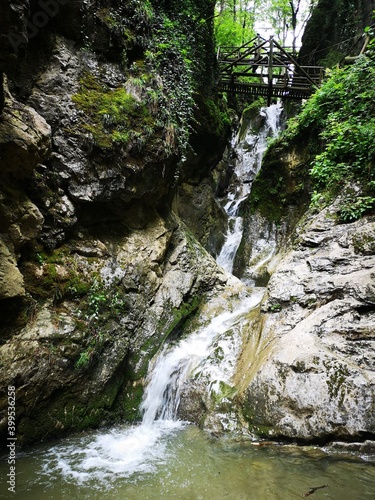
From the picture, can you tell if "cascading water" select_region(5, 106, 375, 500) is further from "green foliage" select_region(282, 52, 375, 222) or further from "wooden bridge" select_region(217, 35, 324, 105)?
"wooden bridge" select_region(217, 35, 324, 105)

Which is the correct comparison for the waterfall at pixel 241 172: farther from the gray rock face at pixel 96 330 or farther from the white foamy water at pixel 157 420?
the gray rock face at pixel 96 330

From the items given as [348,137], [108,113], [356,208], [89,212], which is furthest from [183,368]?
[348,137]

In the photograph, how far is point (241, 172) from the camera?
17.6 meters

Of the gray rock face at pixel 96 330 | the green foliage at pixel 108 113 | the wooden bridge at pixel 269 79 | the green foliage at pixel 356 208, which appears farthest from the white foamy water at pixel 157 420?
the wooden bridge at pixel 269 79

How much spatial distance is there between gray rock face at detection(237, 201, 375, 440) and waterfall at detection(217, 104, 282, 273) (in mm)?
5751

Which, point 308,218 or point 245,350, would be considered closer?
point 245,350

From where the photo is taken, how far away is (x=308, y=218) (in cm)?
822

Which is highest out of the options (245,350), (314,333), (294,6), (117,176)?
(294,6)

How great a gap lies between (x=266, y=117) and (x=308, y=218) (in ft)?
47.5

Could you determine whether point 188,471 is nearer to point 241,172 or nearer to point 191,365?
point 191,365

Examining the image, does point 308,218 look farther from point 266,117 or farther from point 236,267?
point 266,117

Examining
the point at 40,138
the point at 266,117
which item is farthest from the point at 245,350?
the point at 266,117

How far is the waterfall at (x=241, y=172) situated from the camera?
43.1 feet

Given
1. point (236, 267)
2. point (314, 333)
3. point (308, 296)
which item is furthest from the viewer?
point (236, 267)
